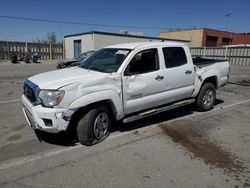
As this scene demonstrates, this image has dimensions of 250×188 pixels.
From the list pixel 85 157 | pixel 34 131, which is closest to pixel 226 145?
pixel 85 157

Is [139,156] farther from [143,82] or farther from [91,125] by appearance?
[143,82]

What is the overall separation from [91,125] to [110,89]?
734 millimetres

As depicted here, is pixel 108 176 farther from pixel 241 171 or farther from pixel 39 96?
pixel 241 171

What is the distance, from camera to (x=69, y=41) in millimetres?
30438

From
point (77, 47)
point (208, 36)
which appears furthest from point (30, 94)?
point (208, 36)

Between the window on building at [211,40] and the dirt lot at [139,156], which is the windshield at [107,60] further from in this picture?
the window on building at [211,40]

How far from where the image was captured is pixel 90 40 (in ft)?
84.2

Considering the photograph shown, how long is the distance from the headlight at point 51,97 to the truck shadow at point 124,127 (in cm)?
96

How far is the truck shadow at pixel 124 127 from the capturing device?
433 cm

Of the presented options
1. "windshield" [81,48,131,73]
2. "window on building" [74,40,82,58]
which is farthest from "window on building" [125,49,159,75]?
"window on building" [74,40,82,58]

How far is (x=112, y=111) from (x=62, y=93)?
3.60 feet

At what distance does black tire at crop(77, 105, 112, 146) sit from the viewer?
3971 millimetres

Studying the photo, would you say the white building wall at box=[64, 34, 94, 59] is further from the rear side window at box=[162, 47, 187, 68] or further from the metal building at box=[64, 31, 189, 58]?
the rear side window at box=[162, 47, 187, 68]

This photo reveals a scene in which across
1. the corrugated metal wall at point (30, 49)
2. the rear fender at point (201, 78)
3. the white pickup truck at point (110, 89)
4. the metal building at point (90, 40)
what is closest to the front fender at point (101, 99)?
the white pickup truck at point (110, 89)
